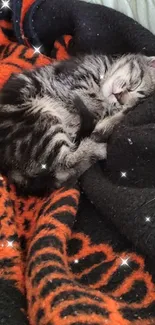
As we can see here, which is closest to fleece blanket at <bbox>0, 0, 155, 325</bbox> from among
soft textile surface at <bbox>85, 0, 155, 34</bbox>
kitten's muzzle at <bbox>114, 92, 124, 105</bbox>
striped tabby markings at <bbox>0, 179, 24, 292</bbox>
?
striped tabby markings at <bbox>0, 179, 24, 292</bbox>

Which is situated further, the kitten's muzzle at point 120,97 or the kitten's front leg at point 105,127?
the kitten's muzzle at point 120,97

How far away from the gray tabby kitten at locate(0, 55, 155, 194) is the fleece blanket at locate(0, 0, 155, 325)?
0.18 ft

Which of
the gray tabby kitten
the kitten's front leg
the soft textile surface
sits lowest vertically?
the kitten's front leg

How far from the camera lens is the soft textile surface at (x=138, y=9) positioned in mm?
1528

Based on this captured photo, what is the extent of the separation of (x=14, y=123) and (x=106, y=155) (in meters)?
0.25

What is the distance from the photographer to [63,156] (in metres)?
1.20

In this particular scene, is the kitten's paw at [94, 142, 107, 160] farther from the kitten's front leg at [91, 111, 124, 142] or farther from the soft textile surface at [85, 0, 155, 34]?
the soft textile surface at [85, 0, 155, 34]

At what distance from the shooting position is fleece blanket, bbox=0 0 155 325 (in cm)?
78

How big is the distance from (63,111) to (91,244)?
453 millimetres

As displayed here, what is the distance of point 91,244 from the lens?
3.25 feet

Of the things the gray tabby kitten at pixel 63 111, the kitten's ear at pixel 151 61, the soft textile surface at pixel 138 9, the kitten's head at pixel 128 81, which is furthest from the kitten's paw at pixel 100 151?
the soft textile surface at pixel 138 9

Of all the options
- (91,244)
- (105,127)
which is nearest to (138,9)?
(105,127)

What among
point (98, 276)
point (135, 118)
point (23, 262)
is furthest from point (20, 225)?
point (135, 118)

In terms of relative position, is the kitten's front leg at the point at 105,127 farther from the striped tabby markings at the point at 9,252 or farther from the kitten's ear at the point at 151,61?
the striped tabby markings at the point at 9,252
